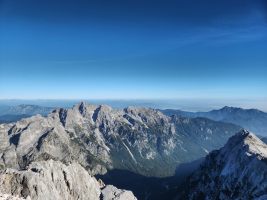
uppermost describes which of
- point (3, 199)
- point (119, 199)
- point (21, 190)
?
point (3, 199)

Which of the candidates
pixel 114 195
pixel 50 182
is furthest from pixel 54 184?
pixel 114 195

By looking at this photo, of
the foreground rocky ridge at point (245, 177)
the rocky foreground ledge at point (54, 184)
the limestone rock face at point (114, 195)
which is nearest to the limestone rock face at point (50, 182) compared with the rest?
the rocky foreground ledge at point (54, 184)

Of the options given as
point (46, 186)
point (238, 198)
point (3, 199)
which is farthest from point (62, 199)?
point (3, 199)

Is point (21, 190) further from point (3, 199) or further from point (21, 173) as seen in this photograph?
point (3, 199)

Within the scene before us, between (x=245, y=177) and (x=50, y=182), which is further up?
(x=50, y=182)

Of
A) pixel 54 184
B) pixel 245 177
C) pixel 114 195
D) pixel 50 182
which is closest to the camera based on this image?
pixel 50 182

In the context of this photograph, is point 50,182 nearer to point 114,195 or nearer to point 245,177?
point 114,195

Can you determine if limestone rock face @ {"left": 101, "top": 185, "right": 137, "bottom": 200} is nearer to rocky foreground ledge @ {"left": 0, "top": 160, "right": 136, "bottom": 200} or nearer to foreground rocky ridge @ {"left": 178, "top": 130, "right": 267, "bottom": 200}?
rocky foreground ledge @ {"left": 0, "top": 160, "right": 136, "bottom": 200}

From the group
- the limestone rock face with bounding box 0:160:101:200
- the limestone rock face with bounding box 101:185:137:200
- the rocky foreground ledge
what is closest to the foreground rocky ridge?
the limestone rock face with bounding box 101:185:137:200

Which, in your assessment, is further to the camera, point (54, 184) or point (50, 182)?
point (54, 184)
